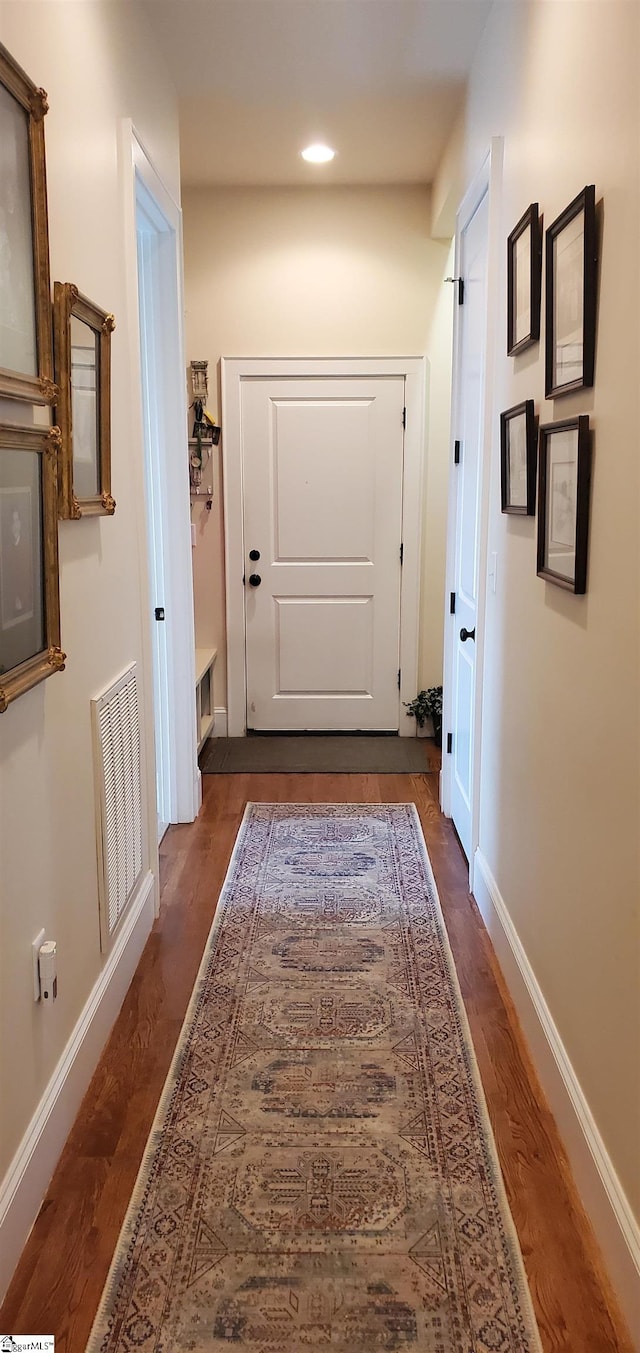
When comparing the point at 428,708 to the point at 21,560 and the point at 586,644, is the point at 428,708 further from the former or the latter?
the point at 21,560

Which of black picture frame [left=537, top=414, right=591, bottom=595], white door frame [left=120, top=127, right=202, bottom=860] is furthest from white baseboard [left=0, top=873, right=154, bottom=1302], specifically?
black picture frame [left=537, top=414, right=591, bottom=595]

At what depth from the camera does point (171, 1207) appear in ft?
5.73

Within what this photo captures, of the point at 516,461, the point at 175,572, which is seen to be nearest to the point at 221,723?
the point at 175,572

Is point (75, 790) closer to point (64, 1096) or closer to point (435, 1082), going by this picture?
point (64, 1096)

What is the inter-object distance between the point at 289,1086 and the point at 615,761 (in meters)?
1.12

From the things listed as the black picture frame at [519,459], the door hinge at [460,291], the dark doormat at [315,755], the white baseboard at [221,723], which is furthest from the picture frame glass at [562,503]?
the white baseboard at [221,723]

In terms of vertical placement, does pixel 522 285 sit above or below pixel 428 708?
above

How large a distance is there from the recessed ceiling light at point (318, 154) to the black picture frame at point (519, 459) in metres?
2.12

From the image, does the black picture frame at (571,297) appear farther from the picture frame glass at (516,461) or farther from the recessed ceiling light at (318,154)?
the recessed ceiling light at (318,154)

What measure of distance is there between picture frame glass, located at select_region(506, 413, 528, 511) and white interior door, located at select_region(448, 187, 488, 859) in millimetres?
514

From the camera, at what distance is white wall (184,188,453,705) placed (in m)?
4.54

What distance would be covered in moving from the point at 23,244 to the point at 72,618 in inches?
29.5

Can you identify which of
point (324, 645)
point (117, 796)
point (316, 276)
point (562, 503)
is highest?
point (316, 276)

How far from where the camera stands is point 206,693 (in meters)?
4.90
